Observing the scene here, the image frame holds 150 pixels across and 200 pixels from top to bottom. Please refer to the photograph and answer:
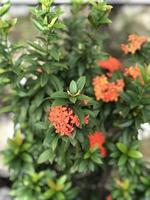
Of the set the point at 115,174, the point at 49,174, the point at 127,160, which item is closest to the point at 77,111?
the point at 127,160

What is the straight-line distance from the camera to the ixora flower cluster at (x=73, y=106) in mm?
2025

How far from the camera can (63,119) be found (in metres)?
1.89

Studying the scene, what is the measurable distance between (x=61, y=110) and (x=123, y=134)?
2.00 ft

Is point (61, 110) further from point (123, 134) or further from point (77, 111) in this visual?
point (123, 134)

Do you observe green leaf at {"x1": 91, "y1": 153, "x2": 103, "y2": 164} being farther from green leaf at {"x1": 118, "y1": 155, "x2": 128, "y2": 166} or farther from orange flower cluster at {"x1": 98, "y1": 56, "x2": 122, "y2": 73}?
orange flower cluster at {"x1": 98, "y1": 56, "x2": 122, "y2": 73}

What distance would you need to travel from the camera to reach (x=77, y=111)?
1919mm

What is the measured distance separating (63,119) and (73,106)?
79mm

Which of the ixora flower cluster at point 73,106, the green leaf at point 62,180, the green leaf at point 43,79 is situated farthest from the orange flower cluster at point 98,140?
the green leaf at point 43,79

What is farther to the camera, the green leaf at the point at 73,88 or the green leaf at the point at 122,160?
the green leaf at the point at 122,160

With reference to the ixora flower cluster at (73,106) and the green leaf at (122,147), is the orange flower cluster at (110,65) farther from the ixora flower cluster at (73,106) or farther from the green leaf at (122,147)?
the green leaf at (122,147)

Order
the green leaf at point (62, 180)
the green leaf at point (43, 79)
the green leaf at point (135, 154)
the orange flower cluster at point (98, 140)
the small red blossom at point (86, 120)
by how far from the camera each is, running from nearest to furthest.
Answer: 1. the small red blossom at point (86, 120)
2. the green leaf at point (43, 79)
3. the green leaf at point (135, 154)
4. the orange flower cluster at point (98, 140)
5. the green leaf at point (62, 180)

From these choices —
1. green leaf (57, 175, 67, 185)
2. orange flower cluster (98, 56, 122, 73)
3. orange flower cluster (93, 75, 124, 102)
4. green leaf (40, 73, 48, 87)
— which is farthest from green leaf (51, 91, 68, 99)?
green leaf (57, 175, 67, 185)

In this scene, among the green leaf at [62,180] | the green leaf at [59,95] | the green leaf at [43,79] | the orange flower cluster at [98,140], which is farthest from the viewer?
the green leaf at [62,180]

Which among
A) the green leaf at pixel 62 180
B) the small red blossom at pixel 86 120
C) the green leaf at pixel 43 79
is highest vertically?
the green leaf at pixel 43 79
